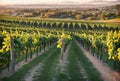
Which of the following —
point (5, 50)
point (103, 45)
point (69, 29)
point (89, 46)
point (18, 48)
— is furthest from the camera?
point (69, 29)

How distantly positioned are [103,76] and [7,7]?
11069 mm

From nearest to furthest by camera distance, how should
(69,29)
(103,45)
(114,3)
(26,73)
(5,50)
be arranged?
(114,3) < (26,73) < (5,50) < (103,45) < (69,29)

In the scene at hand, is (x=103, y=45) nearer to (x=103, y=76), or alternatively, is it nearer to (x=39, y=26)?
(x=103, y=76)

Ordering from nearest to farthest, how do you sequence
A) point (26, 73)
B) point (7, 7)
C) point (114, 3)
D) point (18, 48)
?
point (7, 7), point (114, 3), point (26, 73), point (18, 48)

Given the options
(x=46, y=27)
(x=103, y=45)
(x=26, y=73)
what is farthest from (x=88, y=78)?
(x=46, y=27)

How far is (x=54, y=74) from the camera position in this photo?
80.0 ft

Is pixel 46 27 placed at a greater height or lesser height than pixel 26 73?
lesser

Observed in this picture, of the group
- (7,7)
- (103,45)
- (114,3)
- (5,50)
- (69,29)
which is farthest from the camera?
(69,29)

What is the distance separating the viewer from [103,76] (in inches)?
976

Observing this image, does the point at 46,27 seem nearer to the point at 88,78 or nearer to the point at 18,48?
the point at 18,48

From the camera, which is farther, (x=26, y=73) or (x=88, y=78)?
(x=26, y=73)

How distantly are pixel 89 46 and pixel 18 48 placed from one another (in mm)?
24964

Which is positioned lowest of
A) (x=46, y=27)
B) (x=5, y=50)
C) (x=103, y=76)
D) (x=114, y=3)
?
(x=46, y=27)

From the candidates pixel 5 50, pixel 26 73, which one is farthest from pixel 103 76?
pixel 5 50
